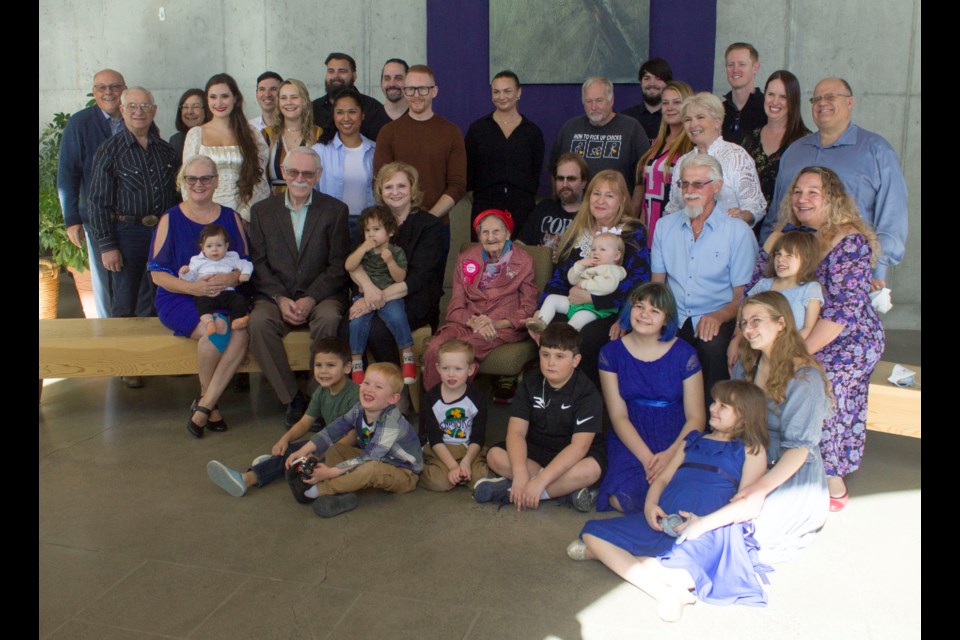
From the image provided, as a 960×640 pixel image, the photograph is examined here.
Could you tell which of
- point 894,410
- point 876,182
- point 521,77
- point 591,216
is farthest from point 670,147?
point 521,77

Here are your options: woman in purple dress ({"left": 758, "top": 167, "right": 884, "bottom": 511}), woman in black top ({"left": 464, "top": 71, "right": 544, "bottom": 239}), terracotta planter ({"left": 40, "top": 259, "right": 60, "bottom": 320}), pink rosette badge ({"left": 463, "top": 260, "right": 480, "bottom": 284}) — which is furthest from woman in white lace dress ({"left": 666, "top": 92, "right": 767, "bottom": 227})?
terracotta planter ({"left": 40, "top": 259, "right": 60, "bottom": 320})

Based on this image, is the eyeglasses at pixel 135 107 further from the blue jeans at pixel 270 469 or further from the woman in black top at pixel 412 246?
the blue jeans at pixel 270 469

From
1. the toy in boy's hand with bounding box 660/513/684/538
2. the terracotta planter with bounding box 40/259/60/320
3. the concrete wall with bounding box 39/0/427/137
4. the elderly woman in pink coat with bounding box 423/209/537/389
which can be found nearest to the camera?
the toy in boy's hand with bounding box 660/513/684/538

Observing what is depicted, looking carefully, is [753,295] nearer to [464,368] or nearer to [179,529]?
[464,368]

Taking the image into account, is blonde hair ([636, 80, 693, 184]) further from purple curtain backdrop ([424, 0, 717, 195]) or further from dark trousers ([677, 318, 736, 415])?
purple curtain backdrop ([424, 0, 717, 195])

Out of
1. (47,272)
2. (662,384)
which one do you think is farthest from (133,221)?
(662,384)

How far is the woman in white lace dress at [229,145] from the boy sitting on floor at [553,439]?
2383mm

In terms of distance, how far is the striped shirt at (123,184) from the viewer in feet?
17.4

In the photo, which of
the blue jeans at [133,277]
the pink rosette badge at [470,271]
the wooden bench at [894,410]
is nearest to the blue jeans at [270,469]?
the pink rosette badge at [470,271]

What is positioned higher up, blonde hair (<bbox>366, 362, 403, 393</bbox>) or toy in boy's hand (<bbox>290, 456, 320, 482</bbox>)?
blonde hair (<bbox>366, 362, 403, 393</bbox>)

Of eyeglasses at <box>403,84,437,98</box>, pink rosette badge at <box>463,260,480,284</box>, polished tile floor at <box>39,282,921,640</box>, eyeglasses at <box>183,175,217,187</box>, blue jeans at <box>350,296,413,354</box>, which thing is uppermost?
eyeglasses at <box>403,84,437,98</box>

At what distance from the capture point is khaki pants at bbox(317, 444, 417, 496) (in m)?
3.77

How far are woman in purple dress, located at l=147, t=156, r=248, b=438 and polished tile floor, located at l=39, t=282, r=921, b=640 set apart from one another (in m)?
0.47

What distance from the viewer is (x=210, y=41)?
7559 millimetres
